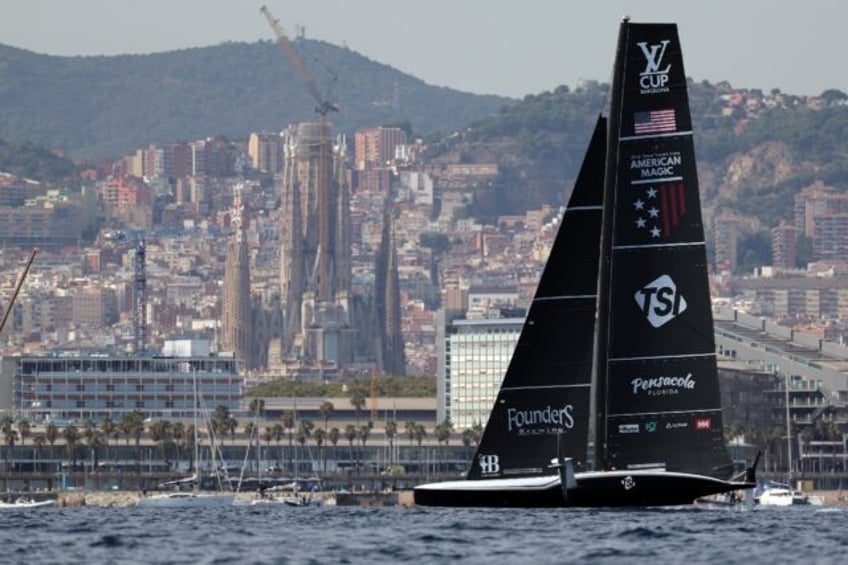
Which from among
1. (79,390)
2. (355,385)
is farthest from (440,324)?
(79,390)

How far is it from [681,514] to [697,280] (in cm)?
379

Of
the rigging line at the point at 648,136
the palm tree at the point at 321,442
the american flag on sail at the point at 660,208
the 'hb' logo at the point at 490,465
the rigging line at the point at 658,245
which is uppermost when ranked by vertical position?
the rigging line at the point at 648,136

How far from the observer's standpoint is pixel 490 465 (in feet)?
161

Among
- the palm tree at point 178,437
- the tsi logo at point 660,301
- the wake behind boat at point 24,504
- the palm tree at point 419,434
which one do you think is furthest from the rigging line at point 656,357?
the palm tree at point 419,434

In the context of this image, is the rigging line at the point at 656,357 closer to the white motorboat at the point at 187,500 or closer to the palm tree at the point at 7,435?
the white motorboat at the point at 187,500

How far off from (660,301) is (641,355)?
0.92 m

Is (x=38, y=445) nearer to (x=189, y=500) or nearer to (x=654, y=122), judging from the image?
(x=189, y=500)

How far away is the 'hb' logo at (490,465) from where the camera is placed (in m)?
49.0

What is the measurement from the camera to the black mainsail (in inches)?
1913

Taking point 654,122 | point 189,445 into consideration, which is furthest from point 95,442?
point 654,122

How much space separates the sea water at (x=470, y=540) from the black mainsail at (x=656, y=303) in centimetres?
121

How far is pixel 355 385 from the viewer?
181m

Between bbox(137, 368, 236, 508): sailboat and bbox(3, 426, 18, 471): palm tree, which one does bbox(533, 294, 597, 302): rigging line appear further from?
bbox(3, 426, 18, 471): palm tree

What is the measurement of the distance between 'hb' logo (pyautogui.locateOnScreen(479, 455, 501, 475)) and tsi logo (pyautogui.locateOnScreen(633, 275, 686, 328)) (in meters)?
3.37
